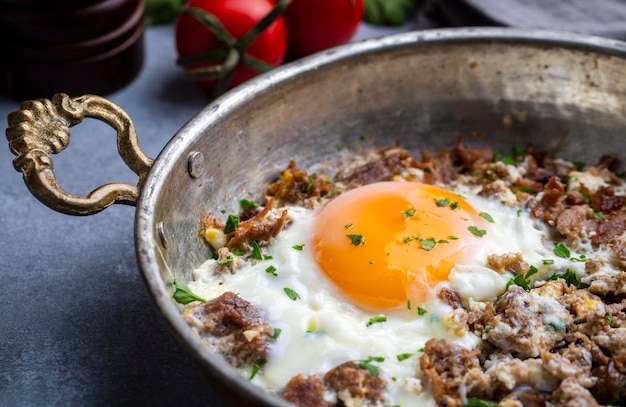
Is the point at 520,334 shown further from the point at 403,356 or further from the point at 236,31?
the point at 236,31

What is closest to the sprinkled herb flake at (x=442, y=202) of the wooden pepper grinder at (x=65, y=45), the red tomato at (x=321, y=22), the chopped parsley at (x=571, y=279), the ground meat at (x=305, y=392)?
the chopped parsley at (x=571, y=279)

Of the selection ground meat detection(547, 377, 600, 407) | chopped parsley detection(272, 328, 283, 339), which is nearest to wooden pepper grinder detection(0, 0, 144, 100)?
chopped parsley detection(272, 328, 283, 339)

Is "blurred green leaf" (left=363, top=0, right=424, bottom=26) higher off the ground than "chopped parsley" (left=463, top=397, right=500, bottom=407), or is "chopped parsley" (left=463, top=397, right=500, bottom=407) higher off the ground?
"chopped parsley" (left=463, top=397, right=500, bottom=407)

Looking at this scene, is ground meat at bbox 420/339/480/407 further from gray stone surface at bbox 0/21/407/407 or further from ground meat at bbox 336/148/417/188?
ground meat at bbox 336/148/417/188

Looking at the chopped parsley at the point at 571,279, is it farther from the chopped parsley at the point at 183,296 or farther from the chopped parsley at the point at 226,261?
the chopped parsley at the point at 183,296

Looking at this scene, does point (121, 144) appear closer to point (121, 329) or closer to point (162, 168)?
point (162, 168)

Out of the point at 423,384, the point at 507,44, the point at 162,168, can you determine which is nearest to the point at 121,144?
the point at 162,168
